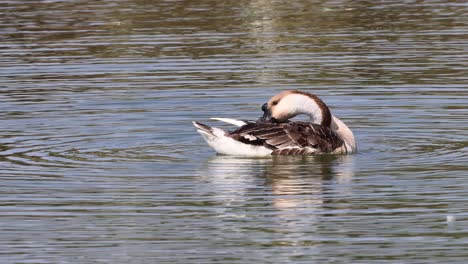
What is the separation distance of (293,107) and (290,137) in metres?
0.54

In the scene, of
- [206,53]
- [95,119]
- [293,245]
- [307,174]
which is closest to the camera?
[293,245]

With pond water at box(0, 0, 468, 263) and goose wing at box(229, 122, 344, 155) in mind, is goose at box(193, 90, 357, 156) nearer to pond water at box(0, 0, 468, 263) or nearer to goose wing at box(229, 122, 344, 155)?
goose wing at box(229, 122, 344, 155)

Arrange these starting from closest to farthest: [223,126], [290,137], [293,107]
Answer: [290,137] → [293,107] → [223,126]

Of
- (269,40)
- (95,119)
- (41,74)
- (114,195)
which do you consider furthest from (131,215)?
(269,40)

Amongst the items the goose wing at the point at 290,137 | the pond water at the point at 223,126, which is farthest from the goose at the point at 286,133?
the pond water at the point at 223,126

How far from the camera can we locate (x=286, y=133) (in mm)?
16094

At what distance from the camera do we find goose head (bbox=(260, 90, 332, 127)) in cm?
1645

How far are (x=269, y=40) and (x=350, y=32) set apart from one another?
149 centimetres

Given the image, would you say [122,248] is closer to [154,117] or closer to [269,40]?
[154,117]

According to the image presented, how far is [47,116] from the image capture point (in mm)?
18625

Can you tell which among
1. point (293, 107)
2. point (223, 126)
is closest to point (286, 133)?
point (293, 107)

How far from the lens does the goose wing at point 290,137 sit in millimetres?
15898

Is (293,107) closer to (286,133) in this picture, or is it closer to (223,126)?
(286,133)

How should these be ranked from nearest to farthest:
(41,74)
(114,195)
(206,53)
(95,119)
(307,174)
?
(114,195)
(307,174)
(95,119)
(41,74)
(206,53)
